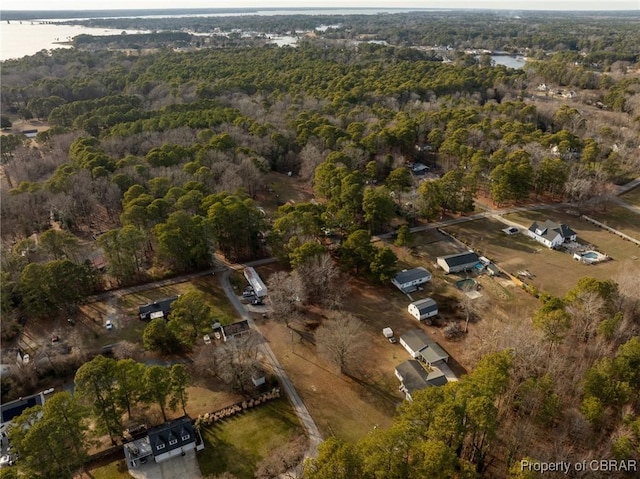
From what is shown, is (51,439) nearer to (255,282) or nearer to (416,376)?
(255,282)

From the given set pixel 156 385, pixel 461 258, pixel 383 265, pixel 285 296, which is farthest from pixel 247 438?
pixel 461 258

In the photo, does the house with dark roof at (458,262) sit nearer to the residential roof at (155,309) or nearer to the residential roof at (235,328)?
the residential roof at (235,328)

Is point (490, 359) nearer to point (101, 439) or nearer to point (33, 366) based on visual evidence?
point (101, 439)

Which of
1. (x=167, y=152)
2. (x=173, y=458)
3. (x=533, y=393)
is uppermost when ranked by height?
(x=167, y=152)

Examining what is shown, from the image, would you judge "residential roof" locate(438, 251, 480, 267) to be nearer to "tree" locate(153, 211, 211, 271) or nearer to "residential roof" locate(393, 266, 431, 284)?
"residential roof" locate(393, 266, 431, 284)

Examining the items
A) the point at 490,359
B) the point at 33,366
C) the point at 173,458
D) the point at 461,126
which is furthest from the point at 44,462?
the point at 461,126

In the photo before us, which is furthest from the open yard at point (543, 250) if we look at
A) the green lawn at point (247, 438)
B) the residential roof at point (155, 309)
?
the residential roof at point (155, 309)
